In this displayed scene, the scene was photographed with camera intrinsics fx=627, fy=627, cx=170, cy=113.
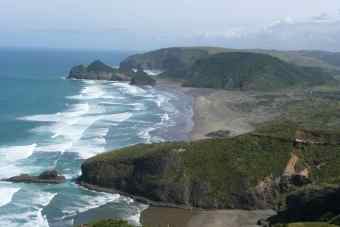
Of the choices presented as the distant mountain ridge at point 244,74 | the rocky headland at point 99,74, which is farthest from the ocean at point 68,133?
the distant mountain ridge at point 244,74

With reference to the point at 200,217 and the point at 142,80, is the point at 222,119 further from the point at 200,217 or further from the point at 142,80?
the point at 142,80

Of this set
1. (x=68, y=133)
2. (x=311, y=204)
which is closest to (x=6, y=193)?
(x=311, y=204)

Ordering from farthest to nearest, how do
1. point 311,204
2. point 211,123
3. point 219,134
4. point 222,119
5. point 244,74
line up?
point 244,74 < point 222,119 < point 211,123 < point 219,134 < point 311,204

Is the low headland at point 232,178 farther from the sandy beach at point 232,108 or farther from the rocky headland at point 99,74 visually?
the rocky headland at point 99,74

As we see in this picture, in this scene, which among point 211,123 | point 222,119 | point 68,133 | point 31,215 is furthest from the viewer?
point 222,119

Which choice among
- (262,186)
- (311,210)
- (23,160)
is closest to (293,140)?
(262,186)

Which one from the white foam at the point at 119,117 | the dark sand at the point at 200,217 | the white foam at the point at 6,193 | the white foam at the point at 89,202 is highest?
the white foam at the point at 119,117

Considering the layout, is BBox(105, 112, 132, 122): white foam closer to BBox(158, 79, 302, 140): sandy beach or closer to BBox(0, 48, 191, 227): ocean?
BBox(0, 48, 191, 227): ocean
